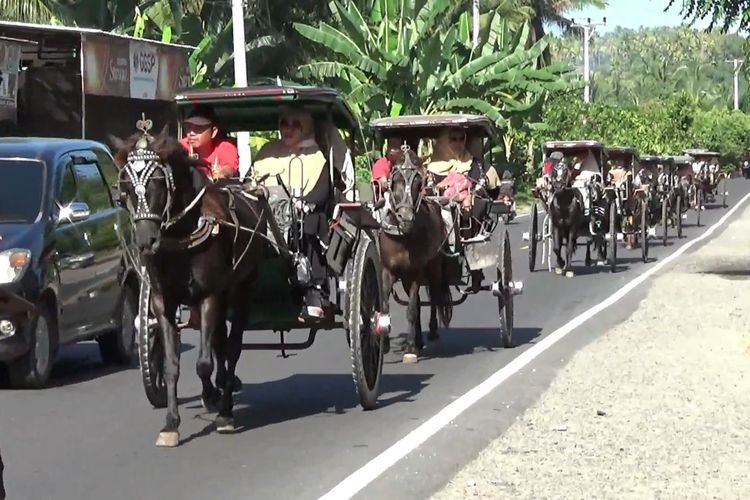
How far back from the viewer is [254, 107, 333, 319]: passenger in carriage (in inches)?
440

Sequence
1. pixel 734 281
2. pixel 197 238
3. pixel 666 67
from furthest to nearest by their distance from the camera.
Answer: pixel 666 67 < pixel 734 281 < pixel 197 238

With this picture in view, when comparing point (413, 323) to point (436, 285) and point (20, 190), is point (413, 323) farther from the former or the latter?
point (20, 190)

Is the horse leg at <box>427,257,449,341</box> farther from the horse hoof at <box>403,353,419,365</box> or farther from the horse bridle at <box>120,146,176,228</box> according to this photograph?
the horse bridle at <box>120,146,176,228</box>

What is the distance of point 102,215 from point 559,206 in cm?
1204

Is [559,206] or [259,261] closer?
[259,261]

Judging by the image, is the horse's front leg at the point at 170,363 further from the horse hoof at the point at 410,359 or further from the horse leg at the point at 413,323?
the horse hoof at the point at 410,359

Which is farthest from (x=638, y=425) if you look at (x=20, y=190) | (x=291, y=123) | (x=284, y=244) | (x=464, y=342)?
(x=20, y=190)

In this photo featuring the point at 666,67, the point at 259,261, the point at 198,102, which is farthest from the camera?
the point at 666,67

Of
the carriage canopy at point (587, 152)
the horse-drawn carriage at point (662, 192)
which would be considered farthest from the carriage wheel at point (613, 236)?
the horse-drawn carriage at point (662, 192)

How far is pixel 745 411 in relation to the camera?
11.1 metres

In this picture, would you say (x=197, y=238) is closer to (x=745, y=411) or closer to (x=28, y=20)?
(x=745, y=411)

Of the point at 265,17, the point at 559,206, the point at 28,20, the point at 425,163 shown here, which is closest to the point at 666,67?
the point at 265,17

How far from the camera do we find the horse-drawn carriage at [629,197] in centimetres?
2838

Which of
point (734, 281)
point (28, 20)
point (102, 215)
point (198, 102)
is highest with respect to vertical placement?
point (28, 20)
